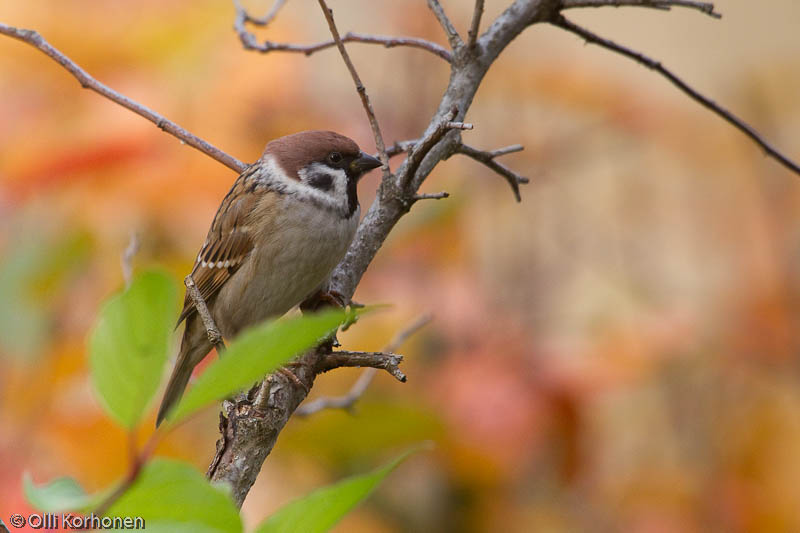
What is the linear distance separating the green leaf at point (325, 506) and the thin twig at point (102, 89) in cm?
90

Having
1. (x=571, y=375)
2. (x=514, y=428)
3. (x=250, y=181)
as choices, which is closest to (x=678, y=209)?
(x=571, y=375)

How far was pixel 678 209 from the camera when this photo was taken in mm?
4059

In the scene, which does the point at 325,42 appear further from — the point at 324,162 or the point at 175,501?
the point at 175,501

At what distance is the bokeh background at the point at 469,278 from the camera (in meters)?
2.09

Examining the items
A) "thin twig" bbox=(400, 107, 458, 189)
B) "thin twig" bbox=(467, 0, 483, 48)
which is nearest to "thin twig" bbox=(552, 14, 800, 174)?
"thin twig" bbox=(467, 0, 483, 48)

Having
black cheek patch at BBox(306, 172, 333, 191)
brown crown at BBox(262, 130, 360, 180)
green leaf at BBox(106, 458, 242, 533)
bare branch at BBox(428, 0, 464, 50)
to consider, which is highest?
bare branch at BBox(428, 0, 464, 50)

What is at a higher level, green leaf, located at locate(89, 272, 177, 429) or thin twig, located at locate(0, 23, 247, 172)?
green leaf, located at locate(89, 272, 177, 429)

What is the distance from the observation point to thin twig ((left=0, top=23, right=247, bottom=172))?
1.25 metres

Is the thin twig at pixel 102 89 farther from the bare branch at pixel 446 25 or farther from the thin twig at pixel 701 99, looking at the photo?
the thin twig at pixel 701 99

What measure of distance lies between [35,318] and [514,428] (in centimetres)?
124

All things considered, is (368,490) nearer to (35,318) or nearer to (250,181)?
(35,318)

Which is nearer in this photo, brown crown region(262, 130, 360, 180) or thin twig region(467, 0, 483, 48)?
thin twig region(467, 0, 483, 48)

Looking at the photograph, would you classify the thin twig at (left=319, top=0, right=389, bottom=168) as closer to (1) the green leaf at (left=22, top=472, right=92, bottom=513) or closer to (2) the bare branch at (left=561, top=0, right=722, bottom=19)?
(2) the bare branch at (left=561, top=0, right=722, bottom=19)

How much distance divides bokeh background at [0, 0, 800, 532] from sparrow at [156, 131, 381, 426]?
0.42 feet
